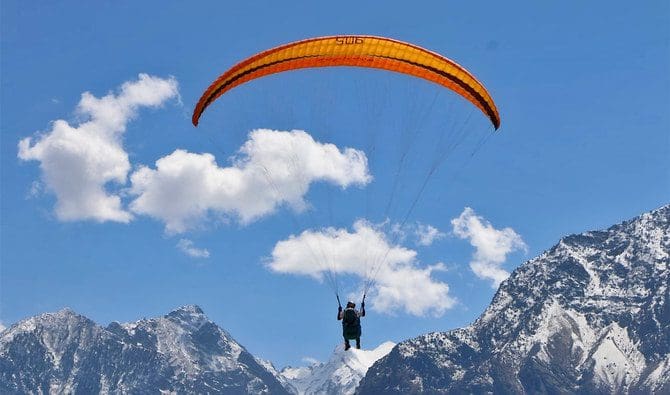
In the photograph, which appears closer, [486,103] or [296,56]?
[296,56]

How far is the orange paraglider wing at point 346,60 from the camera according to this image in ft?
165

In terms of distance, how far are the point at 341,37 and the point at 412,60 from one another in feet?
13.2

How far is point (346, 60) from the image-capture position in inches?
2010

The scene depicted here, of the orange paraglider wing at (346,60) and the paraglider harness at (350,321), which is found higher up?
the orange paraglider wing at (346,60)

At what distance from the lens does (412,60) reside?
2007 inches

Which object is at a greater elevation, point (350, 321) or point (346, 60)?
point (346, 60)

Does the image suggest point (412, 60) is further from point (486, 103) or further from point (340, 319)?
point (340, 319)

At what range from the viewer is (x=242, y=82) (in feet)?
170

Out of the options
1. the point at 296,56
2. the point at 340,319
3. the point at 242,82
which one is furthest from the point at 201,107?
the point at 340,319

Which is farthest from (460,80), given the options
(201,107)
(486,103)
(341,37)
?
A: (201,107)

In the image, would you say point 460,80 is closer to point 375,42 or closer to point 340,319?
point 375,42

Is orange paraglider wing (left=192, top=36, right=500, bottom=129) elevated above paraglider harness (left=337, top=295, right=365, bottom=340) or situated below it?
above

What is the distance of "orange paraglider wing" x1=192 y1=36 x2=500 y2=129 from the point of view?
5025 centimetres

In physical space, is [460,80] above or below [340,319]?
above
